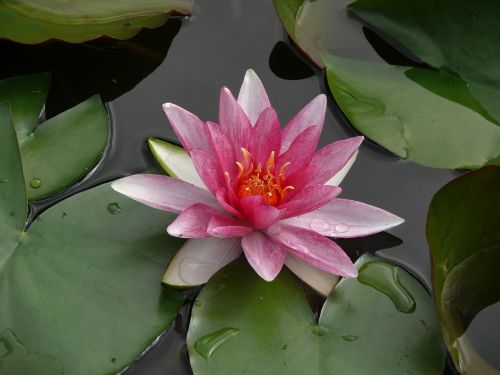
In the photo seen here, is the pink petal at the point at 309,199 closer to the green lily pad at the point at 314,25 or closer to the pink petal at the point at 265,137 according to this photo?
the pink petal at the point at 265,137

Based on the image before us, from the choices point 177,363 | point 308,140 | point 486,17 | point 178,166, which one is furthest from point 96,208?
point 486,17

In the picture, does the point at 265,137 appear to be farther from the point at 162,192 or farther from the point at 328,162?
the point at 162,192

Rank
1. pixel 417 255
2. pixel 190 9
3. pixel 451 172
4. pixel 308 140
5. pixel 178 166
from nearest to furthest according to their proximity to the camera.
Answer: pixel 308 140, pixel 178 166, pixel 417 255, pixel 451 172, pixel 190 9

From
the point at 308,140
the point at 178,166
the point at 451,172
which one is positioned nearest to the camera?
the point at 308,140

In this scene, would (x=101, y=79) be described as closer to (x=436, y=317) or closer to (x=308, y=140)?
(x=308, y=140)

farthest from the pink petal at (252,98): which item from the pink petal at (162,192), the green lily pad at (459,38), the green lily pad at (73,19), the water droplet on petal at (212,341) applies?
the green lily pad at (459,38)

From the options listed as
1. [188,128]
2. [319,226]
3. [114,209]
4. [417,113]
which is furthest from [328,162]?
[114,209]

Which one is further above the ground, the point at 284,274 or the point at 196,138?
the point at 196,138

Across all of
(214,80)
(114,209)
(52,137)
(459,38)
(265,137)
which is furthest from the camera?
(214,80)
